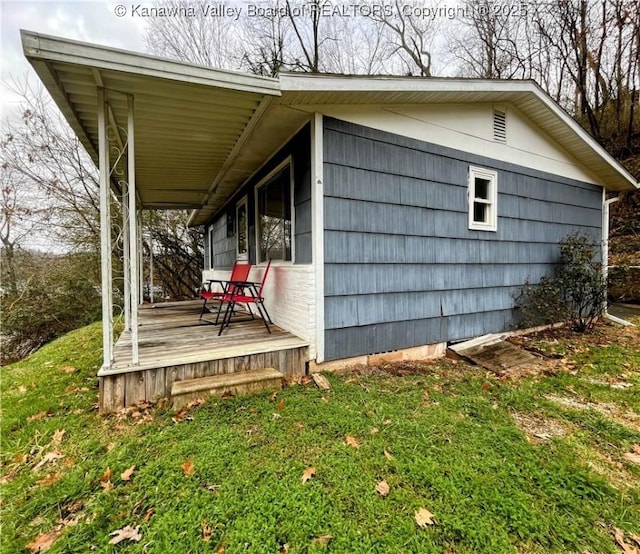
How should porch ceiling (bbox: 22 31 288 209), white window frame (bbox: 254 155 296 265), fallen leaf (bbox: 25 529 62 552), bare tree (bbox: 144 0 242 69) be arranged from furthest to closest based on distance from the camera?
1. bare tree (bbox: 144 0 242 69)
2. white window frame (bbox: 254 155 296 265)
3. porch ceiling (bbox: 22 31 288 209)
4. fallen leaf (bbox: 25 529 62 552)

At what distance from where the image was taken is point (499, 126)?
16.5ft

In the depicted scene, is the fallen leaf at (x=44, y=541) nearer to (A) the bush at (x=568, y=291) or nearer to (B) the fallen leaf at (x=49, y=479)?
(B) the fallen leaf at (x=49, y=479)

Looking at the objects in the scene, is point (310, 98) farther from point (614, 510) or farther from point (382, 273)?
point (614, 510)

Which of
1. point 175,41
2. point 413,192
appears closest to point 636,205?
point 413,192

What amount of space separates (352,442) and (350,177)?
2.66 m

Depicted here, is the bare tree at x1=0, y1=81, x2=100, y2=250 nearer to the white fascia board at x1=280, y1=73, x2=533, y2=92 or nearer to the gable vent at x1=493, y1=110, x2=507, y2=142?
the white fascia board at x1=280, y1=73, x2=533, y2=92

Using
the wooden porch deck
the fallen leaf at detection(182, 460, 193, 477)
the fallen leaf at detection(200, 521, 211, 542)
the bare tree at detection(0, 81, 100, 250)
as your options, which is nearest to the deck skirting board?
the wooden porch deck

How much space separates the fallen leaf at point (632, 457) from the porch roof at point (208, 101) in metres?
3.75

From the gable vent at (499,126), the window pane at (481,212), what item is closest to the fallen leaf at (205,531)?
the window pane at (481,212)

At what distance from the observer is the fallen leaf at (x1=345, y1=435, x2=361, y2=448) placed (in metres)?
2.32

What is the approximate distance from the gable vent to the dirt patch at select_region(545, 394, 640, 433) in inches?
146

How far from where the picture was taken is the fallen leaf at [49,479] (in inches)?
77.8

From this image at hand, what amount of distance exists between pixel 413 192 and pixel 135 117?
316 centimetres

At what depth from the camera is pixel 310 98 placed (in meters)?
3.31
